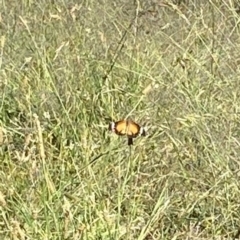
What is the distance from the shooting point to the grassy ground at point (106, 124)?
6.43 ft

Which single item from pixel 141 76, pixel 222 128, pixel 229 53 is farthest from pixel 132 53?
pixel 222 128

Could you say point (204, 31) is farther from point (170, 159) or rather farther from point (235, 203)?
point (235, 203)

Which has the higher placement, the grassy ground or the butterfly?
the butterfly

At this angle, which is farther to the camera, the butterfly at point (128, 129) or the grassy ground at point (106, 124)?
the grassy ground at point (106, 124)

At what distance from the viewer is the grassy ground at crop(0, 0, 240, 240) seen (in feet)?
6.43

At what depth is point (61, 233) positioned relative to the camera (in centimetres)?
186

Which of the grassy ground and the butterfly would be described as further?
the grassy ground

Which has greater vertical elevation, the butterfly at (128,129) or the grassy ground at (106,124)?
the butterfly at (128,129)

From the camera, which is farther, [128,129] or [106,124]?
[106,124]

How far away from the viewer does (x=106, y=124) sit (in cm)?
238

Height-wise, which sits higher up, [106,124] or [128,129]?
[128,129]

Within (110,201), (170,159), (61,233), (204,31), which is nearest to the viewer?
(61,233)

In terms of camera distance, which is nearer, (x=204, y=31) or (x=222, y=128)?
(x=222, y=128)

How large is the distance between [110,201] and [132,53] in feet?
2.54
